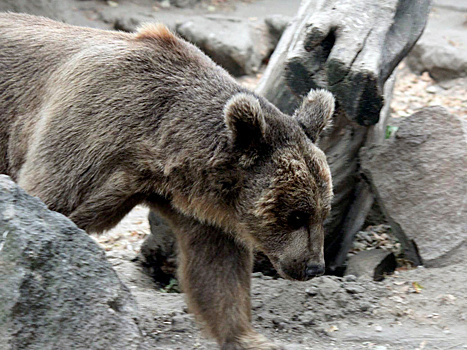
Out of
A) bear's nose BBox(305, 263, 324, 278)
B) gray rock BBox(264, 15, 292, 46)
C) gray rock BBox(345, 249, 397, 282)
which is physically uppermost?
bear's nose BBox(305, 263, 324, 278)

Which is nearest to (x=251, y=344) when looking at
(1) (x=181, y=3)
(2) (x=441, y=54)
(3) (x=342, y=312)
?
(3) (x=342, y=312)

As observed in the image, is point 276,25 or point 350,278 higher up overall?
point 350,278

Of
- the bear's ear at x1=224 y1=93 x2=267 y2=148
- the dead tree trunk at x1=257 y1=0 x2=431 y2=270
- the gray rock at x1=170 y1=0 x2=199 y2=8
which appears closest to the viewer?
the bear's ear at x1=224 y1=93 x2=267 y2=148

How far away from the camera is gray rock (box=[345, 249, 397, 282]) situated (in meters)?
5.67

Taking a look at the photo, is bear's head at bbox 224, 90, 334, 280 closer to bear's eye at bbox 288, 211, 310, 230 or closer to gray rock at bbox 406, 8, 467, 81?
bear's eye at bbox 288, 211, 310, 230

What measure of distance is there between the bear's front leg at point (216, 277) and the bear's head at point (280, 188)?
14.2 inches

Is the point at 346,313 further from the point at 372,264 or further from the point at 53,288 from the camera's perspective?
the point at 53,288

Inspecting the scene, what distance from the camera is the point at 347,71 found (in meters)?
4.76

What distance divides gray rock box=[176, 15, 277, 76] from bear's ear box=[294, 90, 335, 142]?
6.83m

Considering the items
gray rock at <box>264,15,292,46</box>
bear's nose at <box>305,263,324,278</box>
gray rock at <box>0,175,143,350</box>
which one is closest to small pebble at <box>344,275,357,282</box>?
bear's nose at <box>305,263,324,278</box>

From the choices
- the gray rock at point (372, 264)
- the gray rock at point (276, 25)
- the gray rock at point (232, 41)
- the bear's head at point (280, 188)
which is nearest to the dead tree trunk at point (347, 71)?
the gray rock at point (372, 264)

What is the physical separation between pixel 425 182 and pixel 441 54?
17.4 ft

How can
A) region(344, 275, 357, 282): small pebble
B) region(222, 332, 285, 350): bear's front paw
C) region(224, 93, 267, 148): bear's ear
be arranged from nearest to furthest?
region(224, 93, 267, 148): bear's ear → region(222, 332, 285, 350): bear's front paw → region(344, 275, 357, 282): small pebble

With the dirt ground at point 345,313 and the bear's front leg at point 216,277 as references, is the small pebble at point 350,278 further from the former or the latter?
the bear's front leg at point 216,277
